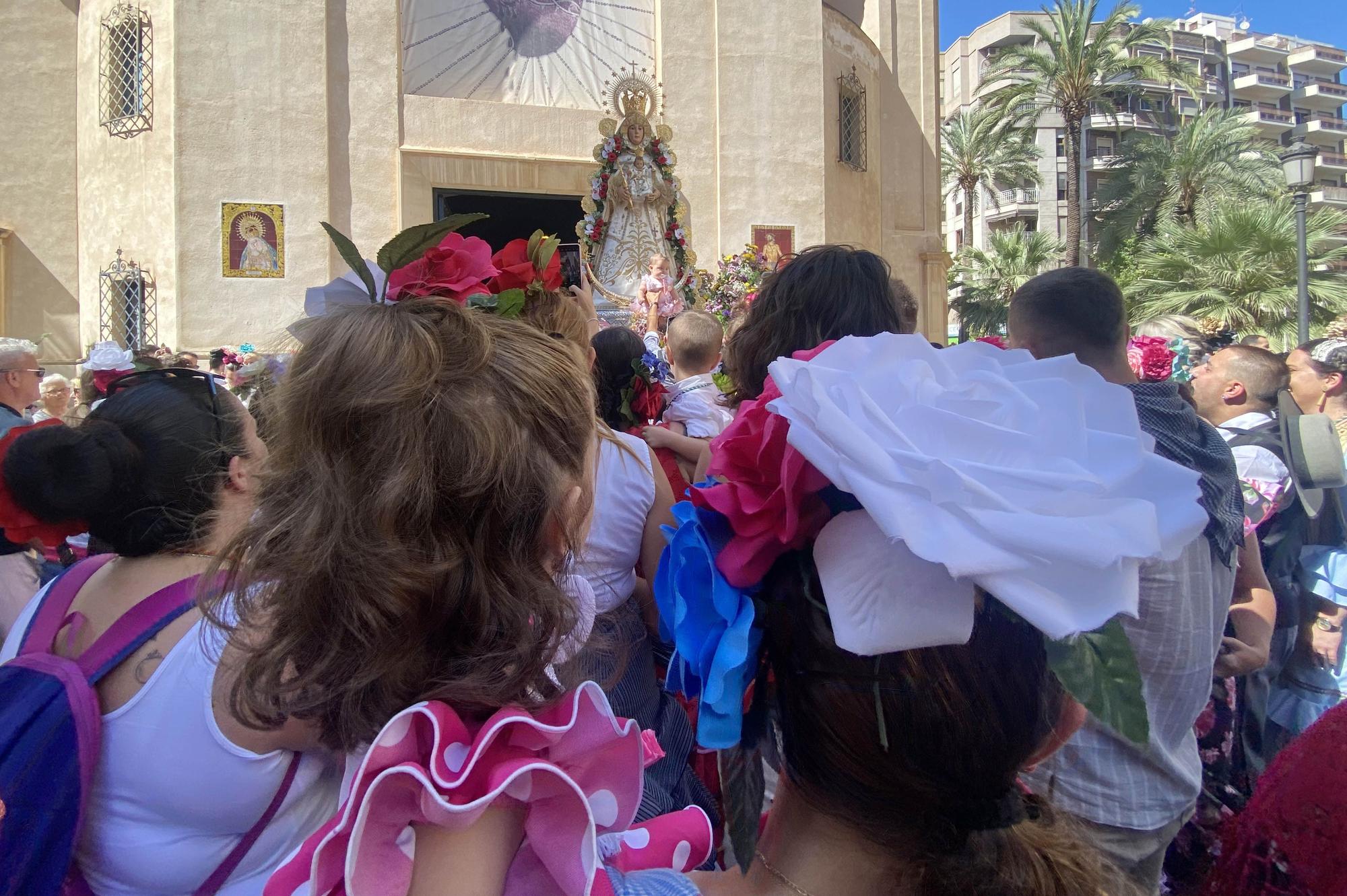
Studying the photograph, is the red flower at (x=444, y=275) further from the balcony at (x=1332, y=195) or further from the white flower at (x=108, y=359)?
the balcony at (x=1332, y=195)

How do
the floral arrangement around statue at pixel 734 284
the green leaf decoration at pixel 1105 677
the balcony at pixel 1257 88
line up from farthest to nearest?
the balcony at pixel 1257 88 → the floral arrangement around statue at pixel 734 284 → the green leaf decoration at pixel 1105 677

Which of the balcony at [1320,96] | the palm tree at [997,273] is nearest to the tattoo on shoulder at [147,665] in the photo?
the palm tree at [997,273]

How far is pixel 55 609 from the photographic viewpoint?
5.26 feet

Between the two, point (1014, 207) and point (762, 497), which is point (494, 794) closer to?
point (762, 497)

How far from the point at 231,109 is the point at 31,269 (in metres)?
4.00

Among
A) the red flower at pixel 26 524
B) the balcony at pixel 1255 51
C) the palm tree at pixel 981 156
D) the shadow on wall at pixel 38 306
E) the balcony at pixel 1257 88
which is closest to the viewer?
the red flower at pixel 26 524

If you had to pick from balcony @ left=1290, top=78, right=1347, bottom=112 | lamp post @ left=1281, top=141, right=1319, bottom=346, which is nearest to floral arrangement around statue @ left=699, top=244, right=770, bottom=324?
lamp post @ left=1281, top=141, right=1319, bottom=346

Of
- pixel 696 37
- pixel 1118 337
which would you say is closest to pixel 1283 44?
pixel 696 37

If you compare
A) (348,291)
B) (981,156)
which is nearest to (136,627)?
(348,291)

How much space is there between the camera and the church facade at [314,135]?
503 inches

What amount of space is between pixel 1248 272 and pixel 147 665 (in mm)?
20781

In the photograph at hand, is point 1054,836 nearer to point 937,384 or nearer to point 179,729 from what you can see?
point 937,384

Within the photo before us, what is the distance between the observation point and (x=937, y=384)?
946mm

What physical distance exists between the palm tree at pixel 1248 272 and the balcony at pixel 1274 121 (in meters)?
48.3
